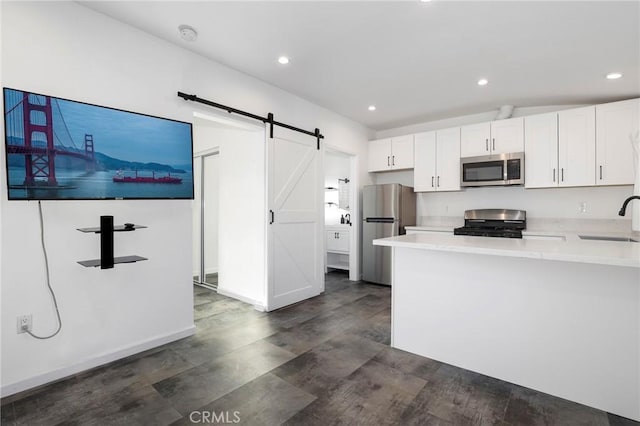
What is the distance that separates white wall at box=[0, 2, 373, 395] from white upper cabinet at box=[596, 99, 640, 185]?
4.49m

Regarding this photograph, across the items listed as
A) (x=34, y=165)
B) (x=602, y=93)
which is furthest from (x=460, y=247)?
(x=602, y=93)

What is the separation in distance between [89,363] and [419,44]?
379 cm

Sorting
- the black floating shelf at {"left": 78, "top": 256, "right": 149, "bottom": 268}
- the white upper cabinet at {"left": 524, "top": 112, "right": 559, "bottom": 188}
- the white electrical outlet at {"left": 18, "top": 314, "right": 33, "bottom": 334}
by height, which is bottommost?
the white electrical outlet at {"left": 18, "top": 314, "right": 33, "bottom": 334}

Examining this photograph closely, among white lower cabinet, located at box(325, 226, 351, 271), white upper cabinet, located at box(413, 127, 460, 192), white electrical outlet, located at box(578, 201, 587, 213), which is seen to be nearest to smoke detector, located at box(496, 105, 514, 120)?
white upper cabinet, located at box(413, 127, 460, 192)

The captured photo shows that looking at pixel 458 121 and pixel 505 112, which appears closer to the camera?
pixel 505 112

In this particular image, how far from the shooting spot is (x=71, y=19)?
216cm

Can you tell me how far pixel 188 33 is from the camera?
2520 mm

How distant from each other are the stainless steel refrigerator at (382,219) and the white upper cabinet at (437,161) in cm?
33

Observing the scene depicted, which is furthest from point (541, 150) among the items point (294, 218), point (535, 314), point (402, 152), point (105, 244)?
point (105, 244)

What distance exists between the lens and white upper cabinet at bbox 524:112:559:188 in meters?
3.82

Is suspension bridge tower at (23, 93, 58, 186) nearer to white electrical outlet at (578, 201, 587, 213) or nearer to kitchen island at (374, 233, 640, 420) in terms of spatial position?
kitchen island at (374, 233, 640, 420)

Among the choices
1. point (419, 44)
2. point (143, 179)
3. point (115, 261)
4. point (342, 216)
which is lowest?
point (115, 261)

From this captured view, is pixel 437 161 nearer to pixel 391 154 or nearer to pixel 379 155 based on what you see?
pixel 391 154

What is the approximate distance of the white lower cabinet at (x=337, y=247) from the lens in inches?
225
